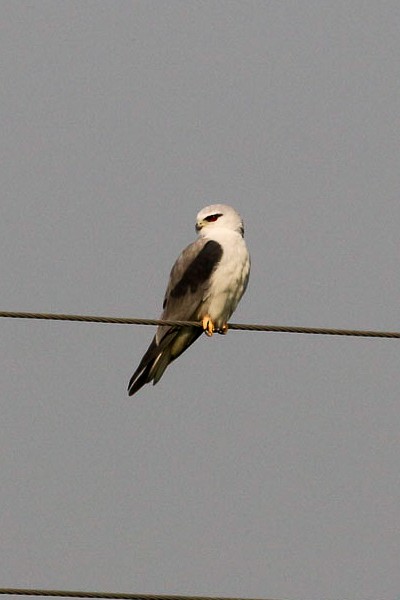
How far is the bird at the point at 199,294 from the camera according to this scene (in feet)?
35.2

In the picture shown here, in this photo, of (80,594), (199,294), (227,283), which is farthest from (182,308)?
(80,594)

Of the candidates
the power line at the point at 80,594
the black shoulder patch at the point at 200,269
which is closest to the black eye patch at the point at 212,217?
the black shoulder patch at the point at 200,269

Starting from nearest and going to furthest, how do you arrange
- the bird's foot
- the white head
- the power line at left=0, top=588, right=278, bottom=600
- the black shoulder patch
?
1. the power line at left=0, top=588, right=278, bottom=600
2. the bird's foot
3. the black shoulder patch
4. the white head

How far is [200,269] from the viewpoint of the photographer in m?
10.8

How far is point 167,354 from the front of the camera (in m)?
11.0

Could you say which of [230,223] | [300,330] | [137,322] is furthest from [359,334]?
[230,223]

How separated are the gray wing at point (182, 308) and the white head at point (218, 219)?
274mm

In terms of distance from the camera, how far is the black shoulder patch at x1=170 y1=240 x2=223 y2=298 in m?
10.8

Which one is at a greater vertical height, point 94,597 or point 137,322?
point 137,322

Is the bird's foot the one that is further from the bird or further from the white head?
the white head

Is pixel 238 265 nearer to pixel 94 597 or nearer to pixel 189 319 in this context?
pixel 189 319

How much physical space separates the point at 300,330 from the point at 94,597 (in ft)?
6.80

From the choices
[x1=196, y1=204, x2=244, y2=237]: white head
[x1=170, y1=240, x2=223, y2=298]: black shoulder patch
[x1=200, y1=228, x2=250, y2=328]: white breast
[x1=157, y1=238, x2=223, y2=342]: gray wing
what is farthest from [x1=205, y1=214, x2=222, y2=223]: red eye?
[x1=200, y1=228, x2=250, y2=328]: white breast

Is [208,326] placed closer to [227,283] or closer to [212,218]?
A: [227,283]
